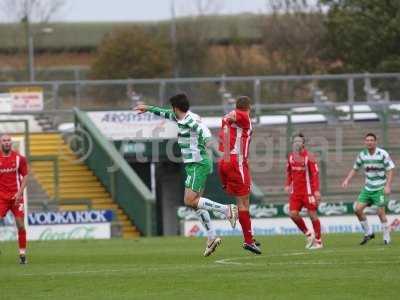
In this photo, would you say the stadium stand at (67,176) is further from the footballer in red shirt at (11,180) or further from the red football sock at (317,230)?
the footballer in red shirt at (11,180)

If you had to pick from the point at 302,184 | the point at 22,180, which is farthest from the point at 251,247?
the point at 302,184

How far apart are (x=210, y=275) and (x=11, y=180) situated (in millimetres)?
5397

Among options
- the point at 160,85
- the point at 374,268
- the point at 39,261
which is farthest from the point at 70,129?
the point at 374,268

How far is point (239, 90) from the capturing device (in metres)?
38.7

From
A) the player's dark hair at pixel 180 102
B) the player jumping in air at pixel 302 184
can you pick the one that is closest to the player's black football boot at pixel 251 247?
the player's dark hair at pixel 180 102

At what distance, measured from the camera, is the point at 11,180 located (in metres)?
18.9

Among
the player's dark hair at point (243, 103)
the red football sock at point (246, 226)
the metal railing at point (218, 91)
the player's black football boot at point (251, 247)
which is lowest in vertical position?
the player's black football boot at point (251, 247)

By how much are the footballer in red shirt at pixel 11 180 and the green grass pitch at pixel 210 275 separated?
32.5 inches

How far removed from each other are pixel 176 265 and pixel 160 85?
836 inches

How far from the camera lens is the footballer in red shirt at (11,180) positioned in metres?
18.7

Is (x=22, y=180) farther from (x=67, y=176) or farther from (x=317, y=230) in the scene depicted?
(x=67, y=176)

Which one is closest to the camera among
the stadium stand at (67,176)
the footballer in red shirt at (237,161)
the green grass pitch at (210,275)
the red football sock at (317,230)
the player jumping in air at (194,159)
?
the green grass pitch at (210,275)

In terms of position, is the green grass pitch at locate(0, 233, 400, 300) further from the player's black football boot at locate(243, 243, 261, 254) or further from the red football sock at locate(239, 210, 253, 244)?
the red football sock at locate(239, 210, 253, 244)

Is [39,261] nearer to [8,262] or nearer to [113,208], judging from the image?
[8,262]
